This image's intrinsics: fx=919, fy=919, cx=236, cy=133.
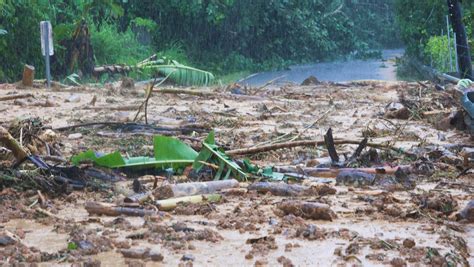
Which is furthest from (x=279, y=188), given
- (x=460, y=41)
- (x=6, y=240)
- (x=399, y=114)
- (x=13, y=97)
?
(x=460, y=41)

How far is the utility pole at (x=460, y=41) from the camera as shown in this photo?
1916 centimetres

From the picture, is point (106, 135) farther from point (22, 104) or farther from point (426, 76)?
point (426, 76)

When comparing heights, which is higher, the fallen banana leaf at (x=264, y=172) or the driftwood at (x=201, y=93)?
the fallen banana leaf at (x=264, y=172)

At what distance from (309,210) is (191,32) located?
31.4 m

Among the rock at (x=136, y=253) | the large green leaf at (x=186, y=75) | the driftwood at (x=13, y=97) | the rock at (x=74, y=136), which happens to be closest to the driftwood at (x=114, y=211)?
the rock at (x=136, y=253)

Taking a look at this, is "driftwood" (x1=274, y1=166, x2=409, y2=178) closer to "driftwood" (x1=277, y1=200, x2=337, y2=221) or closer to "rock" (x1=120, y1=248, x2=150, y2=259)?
"driftwood" (x1=277, y1=200, x2=337, y2=221)

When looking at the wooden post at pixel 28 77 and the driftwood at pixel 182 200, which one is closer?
the driftwood at pixel 182 200

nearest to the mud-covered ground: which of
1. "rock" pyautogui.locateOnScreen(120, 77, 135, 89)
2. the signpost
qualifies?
"rock" pyautogui.locateOnScreen(120, 77, 135, 89)

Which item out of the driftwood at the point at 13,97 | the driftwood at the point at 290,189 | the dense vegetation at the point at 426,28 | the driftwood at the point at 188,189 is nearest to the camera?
the driftwood at the point at 188,189

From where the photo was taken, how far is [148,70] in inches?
920

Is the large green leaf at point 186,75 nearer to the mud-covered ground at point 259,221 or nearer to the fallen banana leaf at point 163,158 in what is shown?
the mud-covered ground at point 259,221

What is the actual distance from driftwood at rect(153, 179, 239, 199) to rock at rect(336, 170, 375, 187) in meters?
0.89

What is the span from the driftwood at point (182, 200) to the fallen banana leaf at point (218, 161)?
77 cm

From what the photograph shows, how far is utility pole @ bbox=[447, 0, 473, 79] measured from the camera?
19156mm
